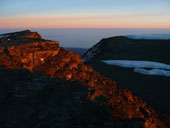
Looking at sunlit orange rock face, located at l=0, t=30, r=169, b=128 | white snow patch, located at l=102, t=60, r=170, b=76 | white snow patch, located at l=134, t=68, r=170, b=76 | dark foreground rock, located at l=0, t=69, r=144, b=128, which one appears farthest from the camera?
white snow patch, located at l=102, t=60, r=170, b=76

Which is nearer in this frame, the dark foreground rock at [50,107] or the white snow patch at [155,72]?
the dark foreground rock at [50,107]

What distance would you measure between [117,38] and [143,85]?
16181mm

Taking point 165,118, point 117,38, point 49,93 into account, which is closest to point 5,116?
point 49,93

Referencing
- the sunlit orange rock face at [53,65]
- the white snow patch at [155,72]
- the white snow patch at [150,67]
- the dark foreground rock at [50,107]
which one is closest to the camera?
the dark foreground rock at [50,107]

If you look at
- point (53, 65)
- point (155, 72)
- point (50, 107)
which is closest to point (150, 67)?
point (155, 72)

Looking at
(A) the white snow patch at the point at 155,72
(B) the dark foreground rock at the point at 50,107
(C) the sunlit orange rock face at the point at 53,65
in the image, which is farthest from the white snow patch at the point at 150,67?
(B) the dark foreground rock at the point at 50,107

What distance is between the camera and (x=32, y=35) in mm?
6598

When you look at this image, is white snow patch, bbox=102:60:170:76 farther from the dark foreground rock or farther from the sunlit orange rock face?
the dark foreground rock

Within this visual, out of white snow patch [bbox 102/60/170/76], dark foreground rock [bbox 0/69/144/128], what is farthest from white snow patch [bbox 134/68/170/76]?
dark foreground rock [bbox 0/69/144/128]

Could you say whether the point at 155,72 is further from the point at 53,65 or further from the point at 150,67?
the point at 53,65

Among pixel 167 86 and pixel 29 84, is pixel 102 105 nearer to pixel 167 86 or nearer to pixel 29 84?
pixel 29 84

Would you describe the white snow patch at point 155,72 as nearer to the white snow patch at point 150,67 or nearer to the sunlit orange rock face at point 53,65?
the white snow patch at point 150,67

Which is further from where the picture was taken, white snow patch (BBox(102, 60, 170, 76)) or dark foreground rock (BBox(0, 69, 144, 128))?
white snow patch (BBox(102, 60, 170, 76))

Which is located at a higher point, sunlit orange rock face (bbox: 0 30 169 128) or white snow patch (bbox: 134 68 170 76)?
sunlit orange rock face (bbox: 0 30 169 128)
